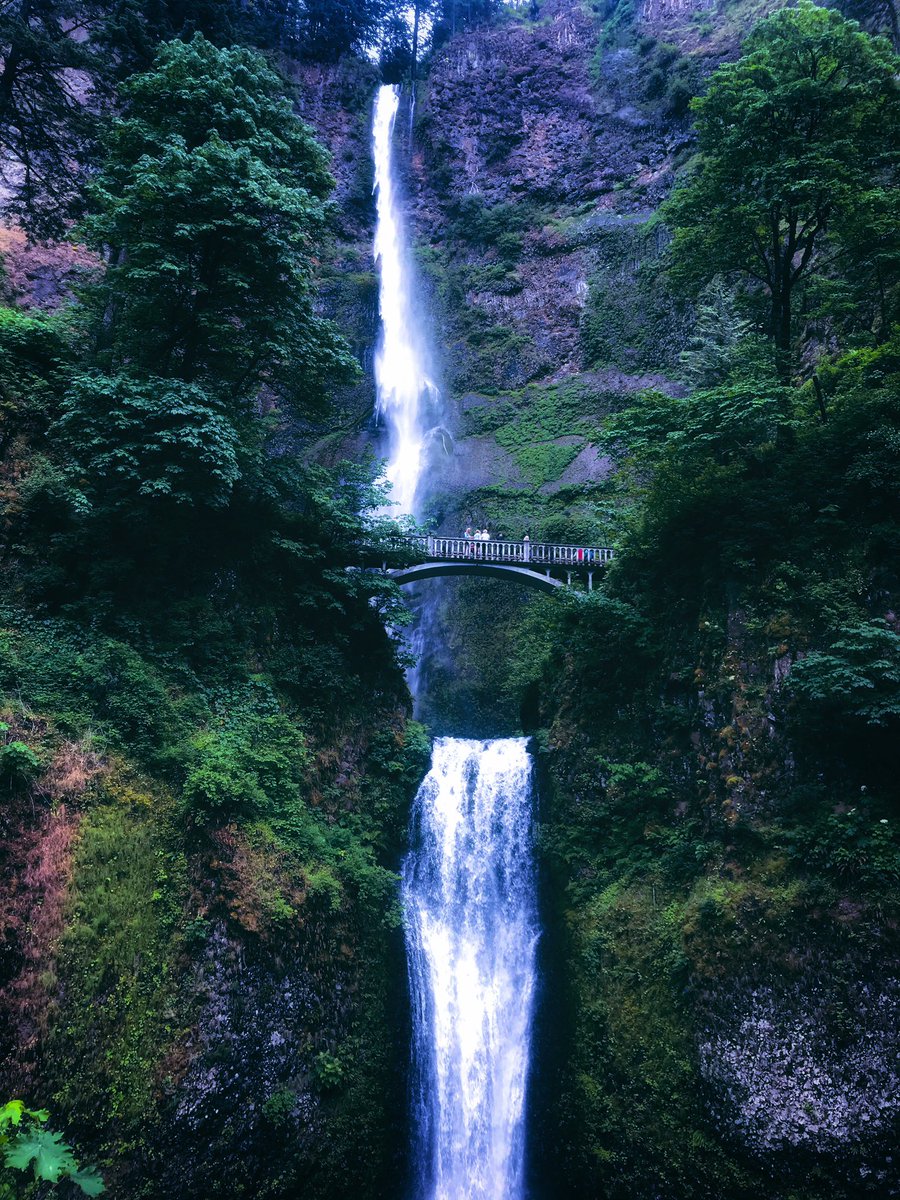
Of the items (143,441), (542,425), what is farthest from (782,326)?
(542,425)

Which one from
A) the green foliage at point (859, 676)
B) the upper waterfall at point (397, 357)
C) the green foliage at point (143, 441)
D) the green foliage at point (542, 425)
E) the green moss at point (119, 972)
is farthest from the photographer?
the upper waterfall at point (397, 357)

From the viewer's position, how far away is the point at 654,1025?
10570 millimetres

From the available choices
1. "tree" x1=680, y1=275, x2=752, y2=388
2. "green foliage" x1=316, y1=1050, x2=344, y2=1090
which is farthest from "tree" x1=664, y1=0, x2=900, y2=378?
"green foliage" x1=316, y1=1050, x2=344, y2=1090

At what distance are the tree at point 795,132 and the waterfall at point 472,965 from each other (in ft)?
37.9

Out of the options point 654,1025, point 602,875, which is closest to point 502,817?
point 602,875

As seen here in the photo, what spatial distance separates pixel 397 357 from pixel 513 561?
1681 cm

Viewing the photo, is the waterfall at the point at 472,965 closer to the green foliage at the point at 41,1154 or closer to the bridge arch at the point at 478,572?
the bridge arch at the point at 478,572

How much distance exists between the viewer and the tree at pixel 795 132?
1263cm

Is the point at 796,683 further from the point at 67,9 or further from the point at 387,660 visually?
the point at 67,9

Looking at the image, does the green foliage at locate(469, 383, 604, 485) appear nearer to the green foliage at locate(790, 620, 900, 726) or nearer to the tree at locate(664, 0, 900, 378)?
the tree at locate(664, 0, 900, 378)

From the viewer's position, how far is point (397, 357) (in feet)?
108

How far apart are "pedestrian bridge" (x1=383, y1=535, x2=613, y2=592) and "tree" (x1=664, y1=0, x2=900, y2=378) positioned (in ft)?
26.3

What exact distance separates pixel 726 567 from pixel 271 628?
9.04 meters

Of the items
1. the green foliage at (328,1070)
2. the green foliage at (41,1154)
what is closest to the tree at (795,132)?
the green foliage at (328,1070)
